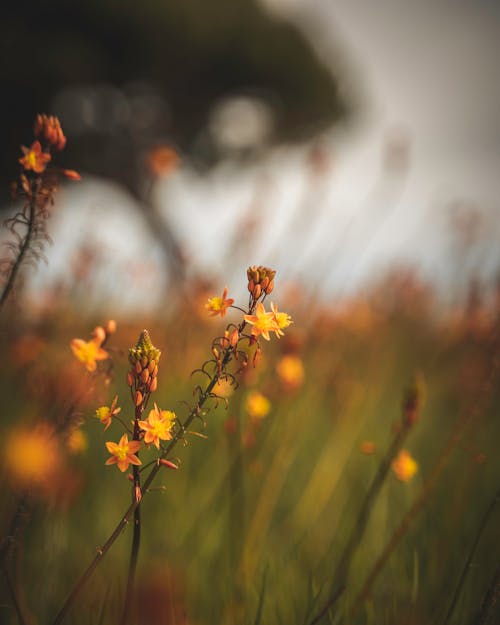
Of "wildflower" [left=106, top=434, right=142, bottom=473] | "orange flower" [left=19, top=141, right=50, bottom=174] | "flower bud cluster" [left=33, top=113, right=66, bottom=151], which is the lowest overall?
"wildflower" [left=106, top=434, right=142, bottom=473]

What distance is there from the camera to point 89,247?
2105mm

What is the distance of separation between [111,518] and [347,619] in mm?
950

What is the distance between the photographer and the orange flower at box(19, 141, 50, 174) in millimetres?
705

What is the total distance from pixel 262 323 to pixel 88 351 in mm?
278

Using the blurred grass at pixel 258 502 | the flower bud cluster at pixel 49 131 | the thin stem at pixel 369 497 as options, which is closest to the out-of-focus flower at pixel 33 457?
the blurred grass at pixel 258 502

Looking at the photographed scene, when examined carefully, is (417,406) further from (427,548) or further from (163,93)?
(163,93)

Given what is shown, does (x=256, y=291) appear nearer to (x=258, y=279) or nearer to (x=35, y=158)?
(x=258, y=279)

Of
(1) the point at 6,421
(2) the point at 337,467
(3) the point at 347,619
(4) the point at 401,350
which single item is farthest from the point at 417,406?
(4) the point at 401,350

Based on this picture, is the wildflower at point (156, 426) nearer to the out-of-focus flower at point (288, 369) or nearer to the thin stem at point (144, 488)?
the thin stem at point (144, 488)

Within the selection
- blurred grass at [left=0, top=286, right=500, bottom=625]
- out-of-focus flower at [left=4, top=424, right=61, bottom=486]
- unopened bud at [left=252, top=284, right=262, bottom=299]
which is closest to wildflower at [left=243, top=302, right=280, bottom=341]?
unopened bud at [left=252, top=284, right=262, bottom=299]

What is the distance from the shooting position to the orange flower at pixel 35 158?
70cm

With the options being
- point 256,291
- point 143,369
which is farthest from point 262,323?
point 143,369

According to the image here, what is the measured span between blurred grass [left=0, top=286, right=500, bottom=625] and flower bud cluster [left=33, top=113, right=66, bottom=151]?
14.1 inches

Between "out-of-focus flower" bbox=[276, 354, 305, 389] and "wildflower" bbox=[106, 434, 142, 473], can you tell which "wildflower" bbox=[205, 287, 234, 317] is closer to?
"wildflower" bbox=[106, 434, 142, 473]
